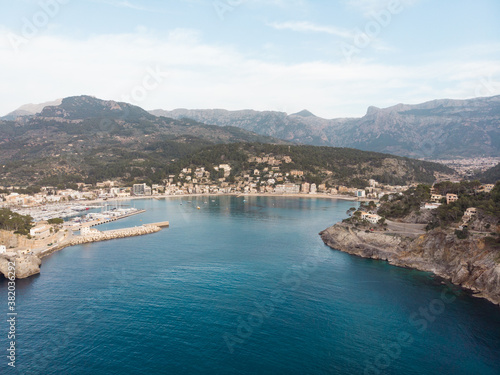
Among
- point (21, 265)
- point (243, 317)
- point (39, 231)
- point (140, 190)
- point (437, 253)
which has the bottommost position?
point (243, 317)

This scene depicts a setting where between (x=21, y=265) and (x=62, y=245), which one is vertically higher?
(x=21, y=265)

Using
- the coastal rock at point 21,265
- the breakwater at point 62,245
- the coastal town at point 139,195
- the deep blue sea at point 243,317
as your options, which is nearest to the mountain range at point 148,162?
the coastal town at point 139,195

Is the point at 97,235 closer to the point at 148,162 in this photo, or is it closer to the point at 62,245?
the point at 62,245

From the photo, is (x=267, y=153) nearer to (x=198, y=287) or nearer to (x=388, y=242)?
(x=388, y=242)

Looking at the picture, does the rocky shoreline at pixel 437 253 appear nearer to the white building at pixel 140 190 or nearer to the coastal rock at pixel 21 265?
the coastal rock at pixel 21 265

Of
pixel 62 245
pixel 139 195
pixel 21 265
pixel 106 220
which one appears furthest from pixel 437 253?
pixel 139 195

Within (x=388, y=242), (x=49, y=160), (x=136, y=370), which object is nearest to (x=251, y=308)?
(x=136, y=370)

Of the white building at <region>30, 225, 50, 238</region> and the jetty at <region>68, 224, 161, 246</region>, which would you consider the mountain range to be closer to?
the jetty at <region>68, 224, 161, 246</region>
